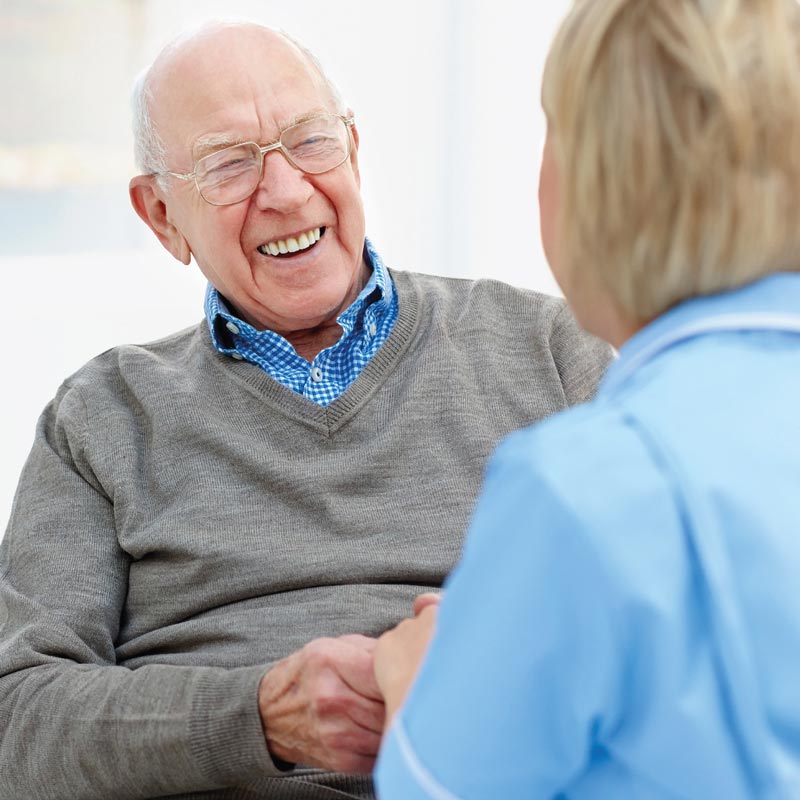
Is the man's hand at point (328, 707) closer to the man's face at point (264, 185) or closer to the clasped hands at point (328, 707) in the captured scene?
the clasped hands at point (328, 707)

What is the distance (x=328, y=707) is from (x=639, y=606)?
0.64 meters

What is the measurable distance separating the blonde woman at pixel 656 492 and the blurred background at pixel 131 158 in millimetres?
2060

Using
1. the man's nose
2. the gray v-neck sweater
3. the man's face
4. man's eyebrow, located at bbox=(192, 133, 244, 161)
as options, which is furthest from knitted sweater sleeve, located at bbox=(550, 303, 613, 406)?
man's eyebrow, located at bbox=(192, 133, 244, 161)

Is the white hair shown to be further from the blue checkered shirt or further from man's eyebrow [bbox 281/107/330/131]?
the blue checkered shirt

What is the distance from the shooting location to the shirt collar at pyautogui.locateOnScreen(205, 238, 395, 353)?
1930 mm

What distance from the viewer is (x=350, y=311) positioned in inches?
76.1

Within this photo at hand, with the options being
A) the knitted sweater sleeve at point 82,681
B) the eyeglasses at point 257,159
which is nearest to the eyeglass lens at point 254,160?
the eyeglasses at point 257,159

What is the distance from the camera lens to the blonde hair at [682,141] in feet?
2.75

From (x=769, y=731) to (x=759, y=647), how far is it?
6 cm

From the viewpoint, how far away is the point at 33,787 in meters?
1.55

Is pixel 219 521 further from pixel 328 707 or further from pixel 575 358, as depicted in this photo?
pixel 575 358

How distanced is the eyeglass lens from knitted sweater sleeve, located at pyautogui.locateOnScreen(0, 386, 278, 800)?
402 millimetres

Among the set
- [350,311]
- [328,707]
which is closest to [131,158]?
[350,311]

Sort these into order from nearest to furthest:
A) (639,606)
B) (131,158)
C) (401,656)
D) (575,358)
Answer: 1. (639,606)
2. (401,656)
3. (575,358)
4. (131,158)
